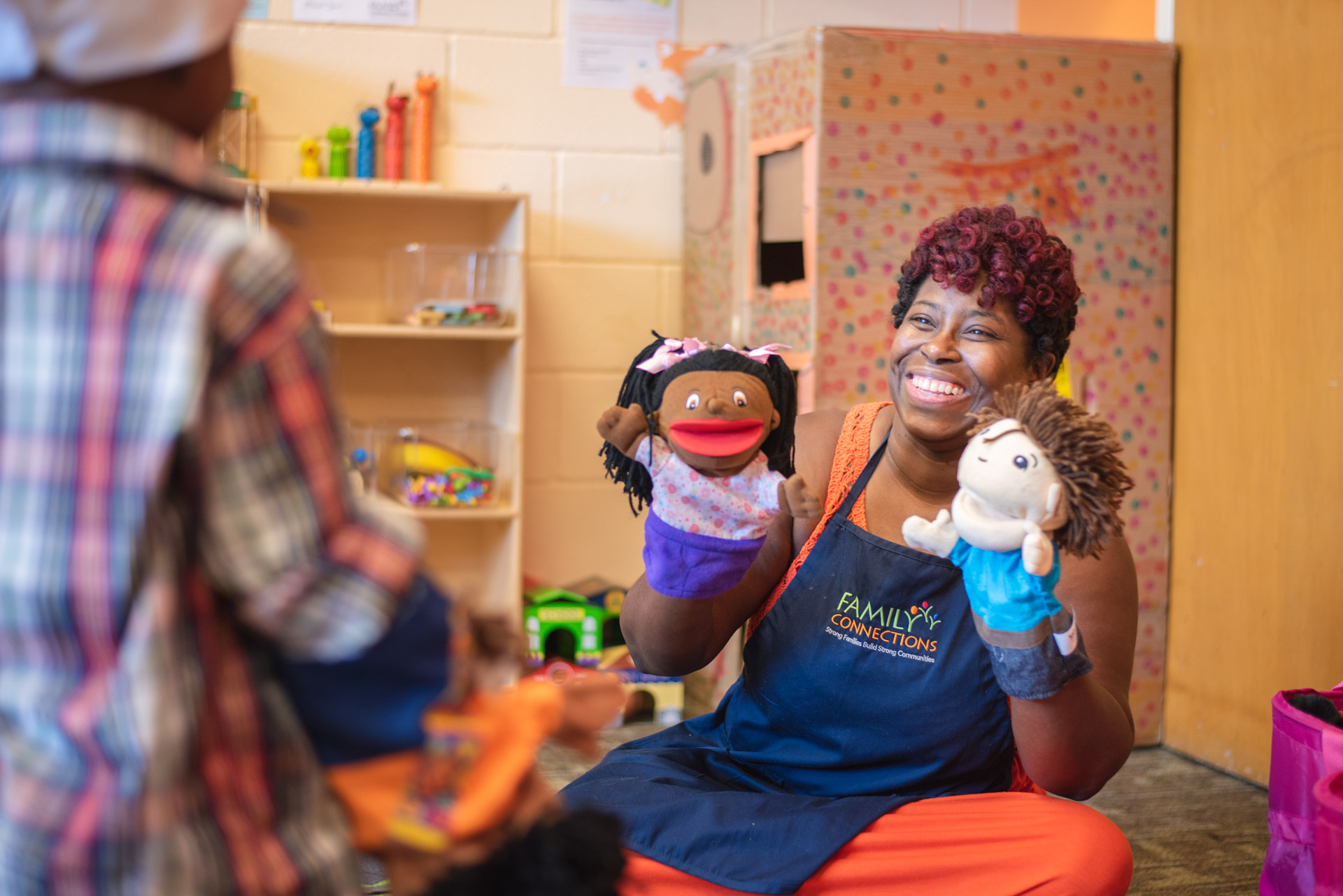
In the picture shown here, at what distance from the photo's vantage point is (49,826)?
1.81ft

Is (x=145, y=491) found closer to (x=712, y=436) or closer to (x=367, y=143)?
(x=712, y=436)

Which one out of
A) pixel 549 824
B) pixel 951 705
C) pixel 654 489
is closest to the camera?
pixel 549 824

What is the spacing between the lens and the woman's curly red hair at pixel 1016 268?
125 centimetres

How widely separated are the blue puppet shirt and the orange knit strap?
13.9 inches

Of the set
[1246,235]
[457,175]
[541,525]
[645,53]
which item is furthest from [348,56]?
[1246,235]

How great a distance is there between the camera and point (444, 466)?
8.23 feet

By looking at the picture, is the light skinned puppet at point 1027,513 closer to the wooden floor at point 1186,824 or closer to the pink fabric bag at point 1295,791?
the pink fabric bag at point 1295,791

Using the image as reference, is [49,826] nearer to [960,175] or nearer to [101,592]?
[101,592]

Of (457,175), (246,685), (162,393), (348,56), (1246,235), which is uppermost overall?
(348,56)

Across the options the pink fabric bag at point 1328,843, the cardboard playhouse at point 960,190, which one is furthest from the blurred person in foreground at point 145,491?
the cardboard playhouse at point 960,190

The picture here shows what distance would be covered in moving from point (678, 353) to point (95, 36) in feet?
1.99

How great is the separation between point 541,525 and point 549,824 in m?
2.16

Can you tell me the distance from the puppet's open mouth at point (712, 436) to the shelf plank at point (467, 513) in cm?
153

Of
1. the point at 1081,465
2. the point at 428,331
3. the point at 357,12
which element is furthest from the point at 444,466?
the point at 1081,465
